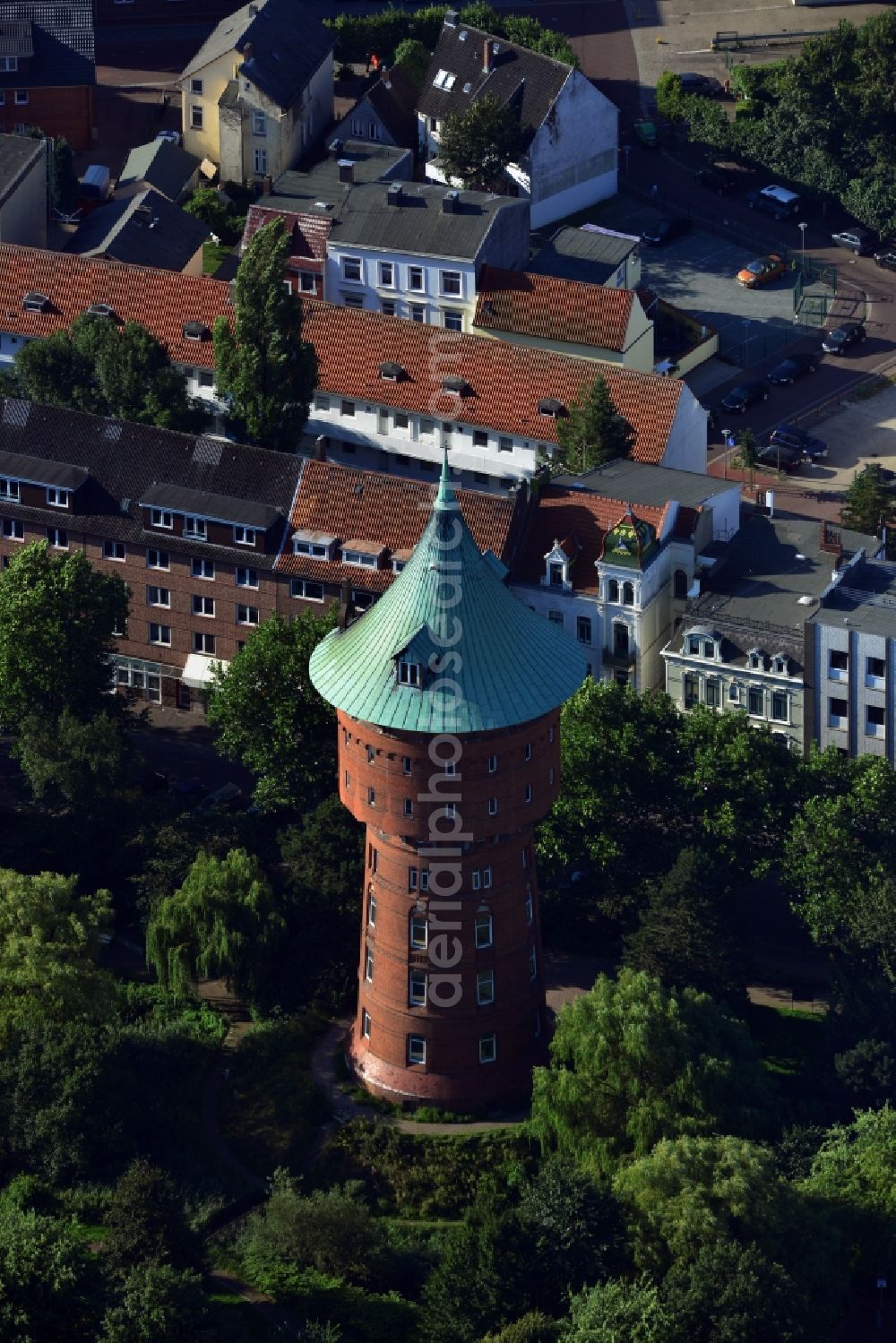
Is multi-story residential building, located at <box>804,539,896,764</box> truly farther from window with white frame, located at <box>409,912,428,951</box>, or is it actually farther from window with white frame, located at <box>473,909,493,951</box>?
window with white frame, located at <box>409,912,428,951</box>

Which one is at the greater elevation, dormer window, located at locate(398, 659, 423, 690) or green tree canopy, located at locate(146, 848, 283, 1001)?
dormer window, located at locate(398, 659, 423, 690)

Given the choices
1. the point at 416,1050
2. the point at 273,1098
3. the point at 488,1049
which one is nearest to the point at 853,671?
the point at 488,1049

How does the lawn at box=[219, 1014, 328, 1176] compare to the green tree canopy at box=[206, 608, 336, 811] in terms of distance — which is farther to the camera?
the green tree canopy at box=[206, 608, 336, 811]

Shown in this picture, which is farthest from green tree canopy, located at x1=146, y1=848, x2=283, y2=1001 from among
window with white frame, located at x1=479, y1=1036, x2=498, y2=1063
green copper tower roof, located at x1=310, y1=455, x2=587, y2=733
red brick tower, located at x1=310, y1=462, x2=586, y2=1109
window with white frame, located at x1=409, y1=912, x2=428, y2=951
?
green copper tower roof, located at x1=310, y1=455, x2=587, y2=733

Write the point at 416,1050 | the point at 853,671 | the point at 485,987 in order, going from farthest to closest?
the point at 853,671 < the point at 416,1050 < the point at 485,987

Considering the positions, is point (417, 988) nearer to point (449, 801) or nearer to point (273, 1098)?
point (273, 1098)

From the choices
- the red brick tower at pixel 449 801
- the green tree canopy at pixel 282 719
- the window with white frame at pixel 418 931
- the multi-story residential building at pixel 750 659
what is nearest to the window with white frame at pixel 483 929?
the red brick tower at pixel 449 801

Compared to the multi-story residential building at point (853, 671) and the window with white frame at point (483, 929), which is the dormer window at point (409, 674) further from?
the multi-story residential building at point (853, 671)
